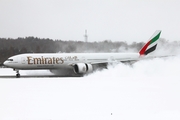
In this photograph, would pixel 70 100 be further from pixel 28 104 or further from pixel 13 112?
pixel 13 112

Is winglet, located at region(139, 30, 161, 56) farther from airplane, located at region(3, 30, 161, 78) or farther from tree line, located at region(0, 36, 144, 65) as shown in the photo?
tree line, located at region(0, 36, 144, 65)

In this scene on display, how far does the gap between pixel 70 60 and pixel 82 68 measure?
8.08 ft

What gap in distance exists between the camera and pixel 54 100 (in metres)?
16.5

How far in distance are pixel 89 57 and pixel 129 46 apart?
16.2 metres

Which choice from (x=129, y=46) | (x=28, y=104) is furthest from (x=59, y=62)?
(x=28, y=104)

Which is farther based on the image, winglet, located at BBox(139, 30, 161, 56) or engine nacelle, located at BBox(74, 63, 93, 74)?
winglet, located at BBox(139, 30, 161, 56)

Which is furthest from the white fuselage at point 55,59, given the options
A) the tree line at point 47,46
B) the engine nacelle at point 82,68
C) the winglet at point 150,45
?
the tree line at point 47,46

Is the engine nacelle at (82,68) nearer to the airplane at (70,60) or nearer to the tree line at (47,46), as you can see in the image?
the airplane at (70,60)

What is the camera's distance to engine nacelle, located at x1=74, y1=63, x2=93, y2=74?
37.1 m

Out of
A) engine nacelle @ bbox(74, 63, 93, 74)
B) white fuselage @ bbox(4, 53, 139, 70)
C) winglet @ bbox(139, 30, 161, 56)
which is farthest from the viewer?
winglet @ bbox(139, 30, 161, 56)

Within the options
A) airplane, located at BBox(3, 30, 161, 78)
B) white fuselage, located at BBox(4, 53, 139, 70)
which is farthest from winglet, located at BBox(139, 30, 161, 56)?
white fuselage, located at BBox(4, 53, 139, 70)

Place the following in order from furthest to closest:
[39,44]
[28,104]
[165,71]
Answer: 1. [39,44]
2. [165,71]
3. [28,104]

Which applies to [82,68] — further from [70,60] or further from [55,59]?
[55,59]

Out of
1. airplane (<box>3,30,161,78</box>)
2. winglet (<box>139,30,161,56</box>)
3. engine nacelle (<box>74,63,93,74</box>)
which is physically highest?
winglet (<box>139,30,161,56</box>)
